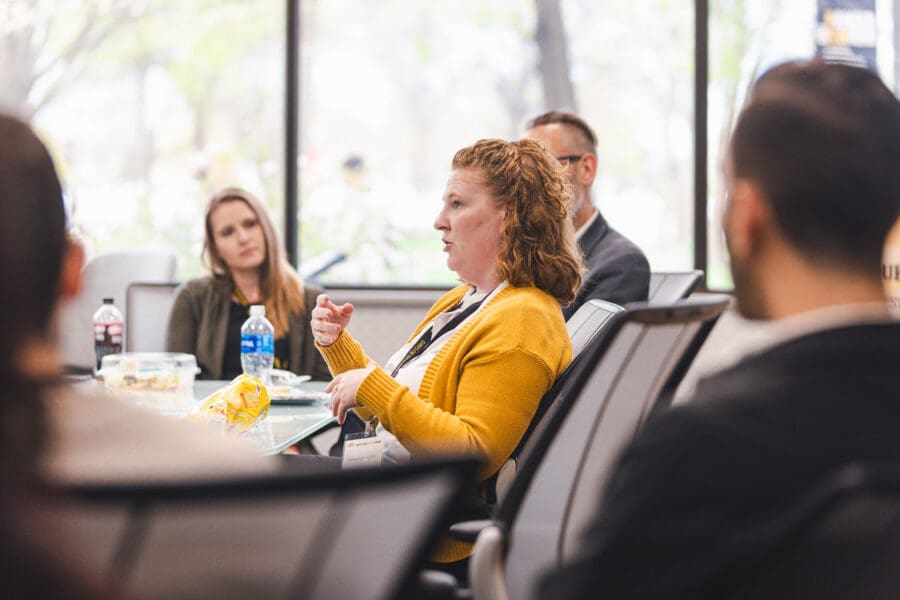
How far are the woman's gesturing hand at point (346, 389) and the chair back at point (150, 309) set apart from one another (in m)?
2.04

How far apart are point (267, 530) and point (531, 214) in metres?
1.47

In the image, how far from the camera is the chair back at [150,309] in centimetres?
390

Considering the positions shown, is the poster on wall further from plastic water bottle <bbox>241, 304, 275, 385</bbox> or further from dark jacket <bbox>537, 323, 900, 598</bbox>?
dark jacket <bbox>537, 323, 900, 598</bbox>

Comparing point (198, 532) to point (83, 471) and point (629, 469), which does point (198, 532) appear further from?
point (629, 469)

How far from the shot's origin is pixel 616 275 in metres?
2.96

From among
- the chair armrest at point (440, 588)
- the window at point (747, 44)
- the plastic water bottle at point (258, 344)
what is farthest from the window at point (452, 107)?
the chair armrest at point (440, 588)

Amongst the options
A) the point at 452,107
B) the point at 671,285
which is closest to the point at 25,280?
the point at 671,285

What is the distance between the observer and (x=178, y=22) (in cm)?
517

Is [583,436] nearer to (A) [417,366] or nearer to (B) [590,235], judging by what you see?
(A) [417,366]

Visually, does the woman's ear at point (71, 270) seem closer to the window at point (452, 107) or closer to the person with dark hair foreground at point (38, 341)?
the person with dark hair foreground at point (38, 341)

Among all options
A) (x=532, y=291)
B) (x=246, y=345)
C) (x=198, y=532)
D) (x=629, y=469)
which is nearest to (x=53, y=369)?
(x=198, y=532)

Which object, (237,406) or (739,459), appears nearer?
(739,459)

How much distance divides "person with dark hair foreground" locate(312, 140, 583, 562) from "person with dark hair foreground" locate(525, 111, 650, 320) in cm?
39

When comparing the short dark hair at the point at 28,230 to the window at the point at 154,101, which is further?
the window at the point at 154,101
